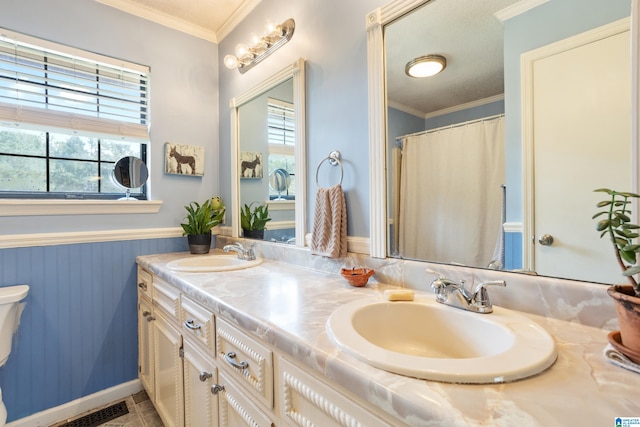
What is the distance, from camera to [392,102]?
44.4 inches

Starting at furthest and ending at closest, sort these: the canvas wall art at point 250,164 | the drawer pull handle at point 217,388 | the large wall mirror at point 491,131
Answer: the canvas wall art at point 250,164 < the drawer pull handle at point 217,388 < the large wall mirror at point 491,131

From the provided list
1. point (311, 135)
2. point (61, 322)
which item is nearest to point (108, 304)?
point (61, 322)

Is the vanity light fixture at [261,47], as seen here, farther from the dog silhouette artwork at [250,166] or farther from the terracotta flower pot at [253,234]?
the terracotta flower pot at [253,234]

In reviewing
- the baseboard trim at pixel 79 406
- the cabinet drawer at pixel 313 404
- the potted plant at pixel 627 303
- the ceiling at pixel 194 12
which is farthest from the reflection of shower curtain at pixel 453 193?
the baseboard trim at pixel 79 406

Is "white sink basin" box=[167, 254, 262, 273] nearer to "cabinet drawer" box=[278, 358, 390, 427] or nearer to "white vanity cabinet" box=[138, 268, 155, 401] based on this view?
"white vanity cabinet" box=[138, 268, 155, 401]

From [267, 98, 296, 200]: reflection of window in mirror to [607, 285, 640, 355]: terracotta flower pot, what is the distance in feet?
4.12

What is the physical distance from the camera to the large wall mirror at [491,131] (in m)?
0.73

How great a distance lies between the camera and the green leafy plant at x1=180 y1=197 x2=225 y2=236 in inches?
77.9

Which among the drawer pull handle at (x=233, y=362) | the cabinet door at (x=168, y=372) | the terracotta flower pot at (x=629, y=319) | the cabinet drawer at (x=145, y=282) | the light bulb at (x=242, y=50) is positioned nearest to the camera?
the terracotta flower pot at (x=629, y=319)

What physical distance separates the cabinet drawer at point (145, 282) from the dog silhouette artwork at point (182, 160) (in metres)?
0.70

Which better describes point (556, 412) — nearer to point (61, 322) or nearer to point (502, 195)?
point (502, 195)

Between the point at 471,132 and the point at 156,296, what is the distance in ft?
5.24

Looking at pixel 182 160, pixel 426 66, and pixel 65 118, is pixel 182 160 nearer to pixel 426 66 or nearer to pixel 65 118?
pixel 65 118

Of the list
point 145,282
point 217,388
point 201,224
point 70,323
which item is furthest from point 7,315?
point 217,388
